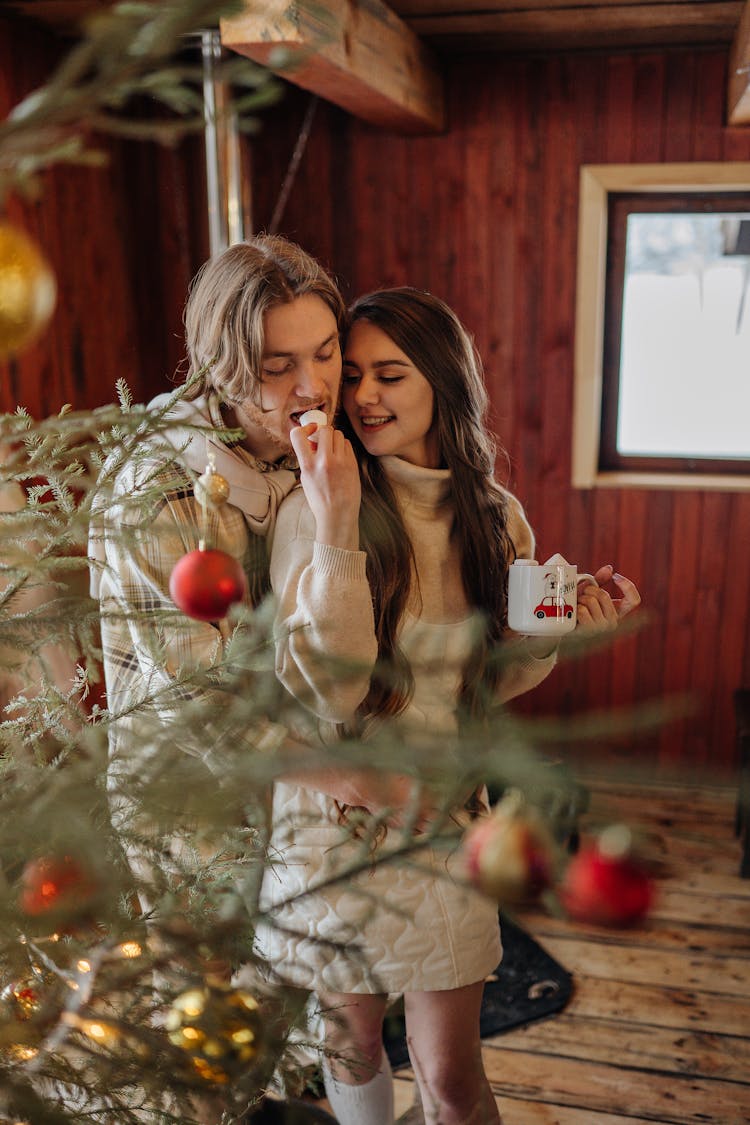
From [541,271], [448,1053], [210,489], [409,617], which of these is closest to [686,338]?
[541,271]

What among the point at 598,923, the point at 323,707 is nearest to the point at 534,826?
the point at 598,923

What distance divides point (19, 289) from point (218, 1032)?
46 cm

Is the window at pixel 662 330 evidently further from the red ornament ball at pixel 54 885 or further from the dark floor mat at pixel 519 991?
the red ornament ball at pixel 54 885

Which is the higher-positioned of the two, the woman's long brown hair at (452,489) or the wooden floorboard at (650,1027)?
the woman's long brown hair at (452,489)

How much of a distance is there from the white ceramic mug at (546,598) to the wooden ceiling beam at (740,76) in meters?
1.83

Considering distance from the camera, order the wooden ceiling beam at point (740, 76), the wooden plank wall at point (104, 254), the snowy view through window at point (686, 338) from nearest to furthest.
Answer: the wooden ceiling beam at point (740, 76) → the wooden plank wall at point (104, 254) → the snowy view through window at point (686, 338)

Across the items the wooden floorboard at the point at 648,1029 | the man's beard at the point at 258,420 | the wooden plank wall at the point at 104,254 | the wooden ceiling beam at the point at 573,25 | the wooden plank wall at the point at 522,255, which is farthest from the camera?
the wooden plank wall at the point at 522,255

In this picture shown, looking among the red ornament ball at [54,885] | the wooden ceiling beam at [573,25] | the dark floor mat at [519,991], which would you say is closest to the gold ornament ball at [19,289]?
the red ornament ball at [54,885]

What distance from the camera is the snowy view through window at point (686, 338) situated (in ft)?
10.7

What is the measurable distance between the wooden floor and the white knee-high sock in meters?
0.56

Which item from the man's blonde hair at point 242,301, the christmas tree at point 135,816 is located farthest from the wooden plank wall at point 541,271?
the christmas tree at point 135,816

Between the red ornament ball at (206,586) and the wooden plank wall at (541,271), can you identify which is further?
the wooden plank wall at (541,271)

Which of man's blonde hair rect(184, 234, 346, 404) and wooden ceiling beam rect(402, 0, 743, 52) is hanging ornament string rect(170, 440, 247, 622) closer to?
man's blonde hair rect(184, 234, 346, 404)

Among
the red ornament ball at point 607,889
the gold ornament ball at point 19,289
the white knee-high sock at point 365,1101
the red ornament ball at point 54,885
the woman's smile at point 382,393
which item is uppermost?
the gold ornament ball at point 19,289
